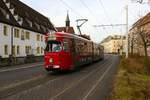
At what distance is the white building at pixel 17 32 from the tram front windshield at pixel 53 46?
24709 mm

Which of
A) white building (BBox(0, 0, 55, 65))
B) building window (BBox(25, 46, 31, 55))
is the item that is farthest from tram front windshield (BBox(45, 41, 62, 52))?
building window (BBox(25, 46, 31, 55))

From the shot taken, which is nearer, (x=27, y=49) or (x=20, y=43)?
(x=20, y=43)

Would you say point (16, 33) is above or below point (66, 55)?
above

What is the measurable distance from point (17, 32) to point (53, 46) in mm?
32769

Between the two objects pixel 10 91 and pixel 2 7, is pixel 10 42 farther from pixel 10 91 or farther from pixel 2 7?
pixel 10 91

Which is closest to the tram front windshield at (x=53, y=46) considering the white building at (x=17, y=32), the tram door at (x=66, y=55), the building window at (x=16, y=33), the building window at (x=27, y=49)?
the tram door at (x=66, y=55)

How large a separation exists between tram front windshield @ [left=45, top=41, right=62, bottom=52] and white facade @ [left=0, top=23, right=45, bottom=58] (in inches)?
973

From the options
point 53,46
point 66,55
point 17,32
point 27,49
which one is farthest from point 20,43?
point 66,55

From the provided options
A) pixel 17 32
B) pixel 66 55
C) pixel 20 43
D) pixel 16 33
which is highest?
pixel 17 32

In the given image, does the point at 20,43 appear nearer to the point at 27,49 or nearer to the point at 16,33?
the point at 16,33

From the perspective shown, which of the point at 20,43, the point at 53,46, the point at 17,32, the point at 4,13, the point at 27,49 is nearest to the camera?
the point at 53,46

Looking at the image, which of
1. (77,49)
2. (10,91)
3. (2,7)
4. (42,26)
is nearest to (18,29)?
(2,7)

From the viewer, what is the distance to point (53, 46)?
2520cm

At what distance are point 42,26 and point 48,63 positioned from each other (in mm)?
53341
